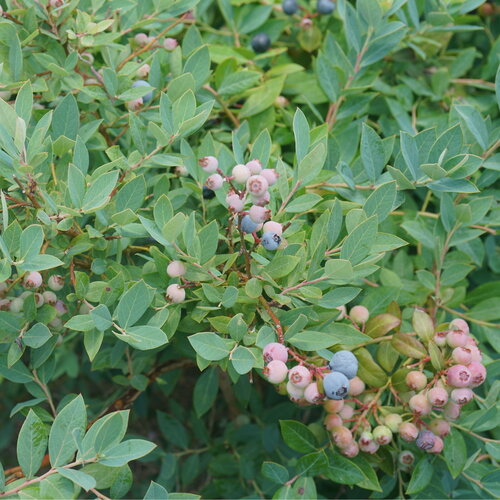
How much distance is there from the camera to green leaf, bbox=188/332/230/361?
96 cm

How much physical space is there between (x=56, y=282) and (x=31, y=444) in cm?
28

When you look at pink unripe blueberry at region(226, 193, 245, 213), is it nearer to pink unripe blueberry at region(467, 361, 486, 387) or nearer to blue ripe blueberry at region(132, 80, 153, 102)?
blue ripe blueberry at region(132, 80, 153, 102)

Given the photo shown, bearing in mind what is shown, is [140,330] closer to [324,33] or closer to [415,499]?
[415,499]

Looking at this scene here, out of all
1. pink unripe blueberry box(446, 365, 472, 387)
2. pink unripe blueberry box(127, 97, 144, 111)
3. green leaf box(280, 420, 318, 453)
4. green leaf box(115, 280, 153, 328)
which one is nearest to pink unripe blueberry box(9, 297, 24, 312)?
green leaf box(115, 280, 153, 328)

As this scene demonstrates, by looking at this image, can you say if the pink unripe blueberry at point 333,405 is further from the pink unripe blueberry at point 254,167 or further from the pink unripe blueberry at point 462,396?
the pink unripe blueberry at point 254,167

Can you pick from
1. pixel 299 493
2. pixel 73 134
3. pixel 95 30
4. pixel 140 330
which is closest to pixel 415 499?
pixel 299 493

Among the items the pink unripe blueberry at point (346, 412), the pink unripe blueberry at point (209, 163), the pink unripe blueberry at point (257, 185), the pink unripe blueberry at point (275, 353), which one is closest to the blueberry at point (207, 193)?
the pink unripe blueberry at point (209, 163)

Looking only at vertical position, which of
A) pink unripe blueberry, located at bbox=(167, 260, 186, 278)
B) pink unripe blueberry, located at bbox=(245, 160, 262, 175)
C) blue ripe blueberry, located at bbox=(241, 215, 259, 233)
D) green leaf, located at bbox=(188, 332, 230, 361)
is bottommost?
green leaf, located at bbox=(188, 332, 230, 361)

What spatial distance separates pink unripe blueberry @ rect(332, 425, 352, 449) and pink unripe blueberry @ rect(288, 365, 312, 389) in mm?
236

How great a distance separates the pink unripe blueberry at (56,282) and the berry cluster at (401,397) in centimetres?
39

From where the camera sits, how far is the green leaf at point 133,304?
0.99 meters

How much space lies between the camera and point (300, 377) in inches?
37.8

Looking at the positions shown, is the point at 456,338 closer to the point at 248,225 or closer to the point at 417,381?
the point at 417,381

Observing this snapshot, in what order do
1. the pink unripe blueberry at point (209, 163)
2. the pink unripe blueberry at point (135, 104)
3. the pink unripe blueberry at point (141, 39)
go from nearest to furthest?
the pink unripe blueberry at point (209, 163) → the pink unripe blueberry at point (135, 104) → the pink unripe blueberry at point (141, 39)
